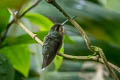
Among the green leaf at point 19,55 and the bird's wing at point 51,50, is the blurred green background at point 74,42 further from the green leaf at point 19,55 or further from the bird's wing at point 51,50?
the bird's wing at point 51,50

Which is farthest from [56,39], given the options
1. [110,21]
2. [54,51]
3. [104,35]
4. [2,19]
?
[110,21]

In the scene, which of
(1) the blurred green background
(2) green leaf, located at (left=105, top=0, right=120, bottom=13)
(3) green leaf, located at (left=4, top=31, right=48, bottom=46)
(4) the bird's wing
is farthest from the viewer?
(1) the blurred green background

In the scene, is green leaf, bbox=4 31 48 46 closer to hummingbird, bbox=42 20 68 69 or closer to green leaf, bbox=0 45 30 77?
green leaf, bbox=0 45 30 77

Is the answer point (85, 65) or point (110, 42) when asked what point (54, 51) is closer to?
point (110, 42)

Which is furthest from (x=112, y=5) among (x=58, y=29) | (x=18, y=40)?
(x=58, y=29)

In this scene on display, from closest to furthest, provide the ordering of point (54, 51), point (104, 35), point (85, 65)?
1. point (54, 51)
2. point (104, 35)
3. point (85, 65)

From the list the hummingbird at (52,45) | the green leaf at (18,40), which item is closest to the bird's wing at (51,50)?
the hummingbird at (52,45)

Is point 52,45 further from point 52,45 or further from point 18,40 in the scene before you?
point 18,40

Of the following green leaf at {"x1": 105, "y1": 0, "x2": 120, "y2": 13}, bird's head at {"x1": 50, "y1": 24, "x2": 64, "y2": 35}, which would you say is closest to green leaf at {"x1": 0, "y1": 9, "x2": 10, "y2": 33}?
green leaf at {"x1": 105, "y1": 0, "x2": 120, "y2": 13}
